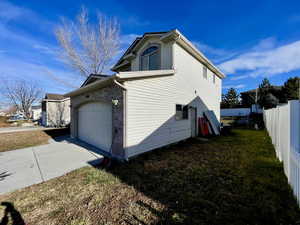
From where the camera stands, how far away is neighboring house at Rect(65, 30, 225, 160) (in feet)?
16.5

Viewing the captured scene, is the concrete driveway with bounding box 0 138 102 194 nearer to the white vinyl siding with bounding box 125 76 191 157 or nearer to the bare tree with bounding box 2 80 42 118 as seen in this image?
the white vinyl siding with bounding box 125 76 191 157

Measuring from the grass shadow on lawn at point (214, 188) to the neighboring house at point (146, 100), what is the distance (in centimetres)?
130

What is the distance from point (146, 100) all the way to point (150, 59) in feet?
→ 11.7

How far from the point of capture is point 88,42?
41.4 ft

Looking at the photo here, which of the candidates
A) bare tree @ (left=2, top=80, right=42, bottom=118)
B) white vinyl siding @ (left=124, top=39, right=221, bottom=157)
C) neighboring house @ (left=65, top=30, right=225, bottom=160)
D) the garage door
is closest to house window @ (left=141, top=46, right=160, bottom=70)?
neighboring house @ (left=65, top=30, right=225, bottom=160)

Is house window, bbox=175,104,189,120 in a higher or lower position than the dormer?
lower

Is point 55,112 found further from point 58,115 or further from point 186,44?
point 186,44

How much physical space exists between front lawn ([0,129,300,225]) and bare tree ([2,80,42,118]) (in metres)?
32.9

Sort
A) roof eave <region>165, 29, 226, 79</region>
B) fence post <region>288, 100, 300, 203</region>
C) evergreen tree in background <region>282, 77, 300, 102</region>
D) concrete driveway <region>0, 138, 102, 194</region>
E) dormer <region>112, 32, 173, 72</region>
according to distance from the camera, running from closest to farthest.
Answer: fence post <region>288, 100, 300, 203</region>, concrete driveway <region>0, 138, 102, 194</region>, roof eave <region>165, 29, 226, 79</region>, dormer <region>112, 32, 173, 72</region>, evergreen tree in background <region>282, 77, 300, 102</region>

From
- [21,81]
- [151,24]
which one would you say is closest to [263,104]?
[151,24]

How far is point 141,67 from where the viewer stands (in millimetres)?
8312

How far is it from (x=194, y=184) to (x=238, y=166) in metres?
2.09

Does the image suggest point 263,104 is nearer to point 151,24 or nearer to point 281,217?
point 151,24

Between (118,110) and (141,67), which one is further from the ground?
(141,67)
